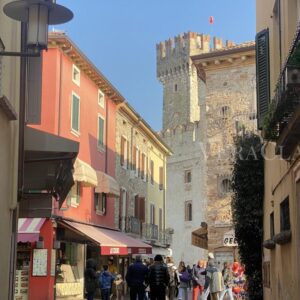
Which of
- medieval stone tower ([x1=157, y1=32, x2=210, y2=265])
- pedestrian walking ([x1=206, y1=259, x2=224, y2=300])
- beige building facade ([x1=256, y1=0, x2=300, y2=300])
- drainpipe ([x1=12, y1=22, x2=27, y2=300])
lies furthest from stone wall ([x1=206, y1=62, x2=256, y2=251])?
medieval stone tower ([x1=157, y1=32, x2=210, y2=265])

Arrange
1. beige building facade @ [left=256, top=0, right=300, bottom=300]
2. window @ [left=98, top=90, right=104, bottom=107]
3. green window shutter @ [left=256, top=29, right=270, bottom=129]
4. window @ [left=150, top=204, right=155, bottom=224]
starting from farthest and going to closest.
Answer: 1. window @ [left=150, top=204, right=155, bottom=224]
2. window @ [left=98, top=90, right=104, bottom=107]
3. green window shutter @ [left=256, top=29, right=270, bottom=129]
4. beige building facade @ [left=256, top=0, right=300, bottom=300]

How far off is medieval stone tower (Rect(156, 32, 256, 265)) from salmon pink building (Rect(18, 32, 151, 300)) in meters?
5.02

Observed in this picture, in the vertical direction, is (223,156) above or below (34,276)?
above

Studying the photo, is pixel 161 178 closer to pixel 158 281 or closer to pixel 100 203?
pixel 100 203

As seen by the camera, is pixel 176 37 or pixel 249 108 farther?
pixel 176 37

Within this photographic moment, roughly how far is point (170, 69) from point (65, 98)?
55.1 meters

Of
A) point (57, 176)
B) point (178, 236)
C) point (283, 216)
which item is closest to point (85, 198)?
point (57, 176)

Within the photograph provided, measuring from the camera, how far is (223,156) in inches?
1204

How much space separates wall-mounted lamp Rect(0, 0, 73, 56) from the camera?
5668 mm

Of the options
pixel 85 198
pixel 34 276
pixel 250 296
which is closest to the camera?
pixel 250 296

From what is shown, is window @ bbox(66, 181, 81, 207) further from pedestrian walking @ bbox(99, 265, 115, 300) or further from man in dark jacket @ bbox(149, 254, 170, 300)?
man in dark jacket @ bbox(149, 254, 170, 300)

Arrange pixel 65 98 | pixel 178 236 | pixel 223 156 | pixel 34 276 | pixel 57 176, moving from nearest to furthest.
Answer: pixel 57 176
pixel 34 276
pixel 65 98
pixel 223 156
pixel 178 236

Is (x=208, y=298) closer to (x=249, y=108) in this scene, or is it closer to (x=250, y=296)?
(x=250, y=296)

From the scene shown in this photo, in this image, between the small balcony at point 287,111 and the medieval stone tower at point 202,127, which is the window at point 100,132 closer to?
the medieval stone tower at point 202,127
